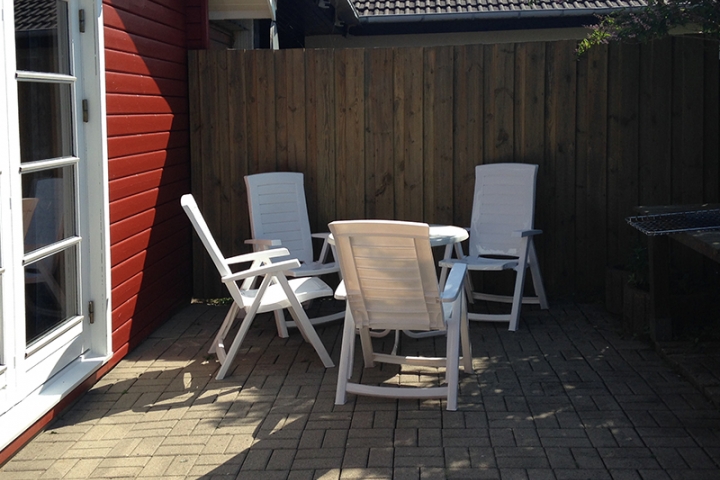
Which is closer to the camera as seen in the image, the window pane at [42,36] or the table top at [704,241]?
the window pane at [42,36]

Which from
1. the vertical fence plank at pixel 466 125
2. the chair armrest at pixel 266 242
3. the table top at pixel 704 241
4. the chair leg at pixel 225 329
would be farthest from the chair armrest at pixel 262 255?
the table top at pixel 704 241

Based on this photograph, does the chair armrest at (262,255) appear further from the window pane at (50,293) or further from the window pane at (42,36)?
the window pane at (42,36)

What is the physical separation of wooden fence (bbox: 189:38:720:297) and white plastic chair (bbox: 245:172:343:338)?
0.29 metres

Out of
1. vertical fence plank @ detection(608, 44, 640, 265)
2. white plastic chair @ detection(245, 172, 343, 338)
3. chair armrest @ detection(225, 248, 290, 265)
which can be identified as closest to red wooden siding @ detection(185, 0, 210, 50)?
white plastic chair @ detection(245, 172, 343, 338)

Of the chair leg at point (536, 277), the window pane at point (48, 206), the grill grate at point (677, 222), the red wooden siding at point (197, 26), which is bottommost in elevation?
the chair leg at point (536, 277)

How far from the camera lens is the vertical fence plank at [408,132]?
699cm

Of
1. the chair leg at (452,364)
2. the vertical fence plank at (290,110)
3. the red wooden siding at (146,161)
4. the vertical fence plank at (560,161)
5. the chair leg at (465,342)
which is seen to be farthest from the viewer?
the vertical fence plank at (290,110)

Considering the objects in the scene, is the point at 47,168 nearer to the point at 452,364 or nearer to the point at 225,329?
the point at 225,329

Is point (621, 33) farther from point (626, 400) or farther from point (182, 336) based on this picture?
→ point (182, 336)

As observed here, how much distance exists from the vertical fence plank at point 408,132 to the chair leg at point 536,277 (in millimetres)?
981

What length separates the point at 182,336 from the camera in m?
6.13

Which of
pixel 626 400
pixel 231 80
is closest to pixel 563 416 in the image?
pixel 626 400

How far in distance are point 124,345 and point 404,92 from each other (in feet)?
9.60

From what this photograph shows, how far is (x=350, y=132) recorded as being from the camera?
709 centimetres
